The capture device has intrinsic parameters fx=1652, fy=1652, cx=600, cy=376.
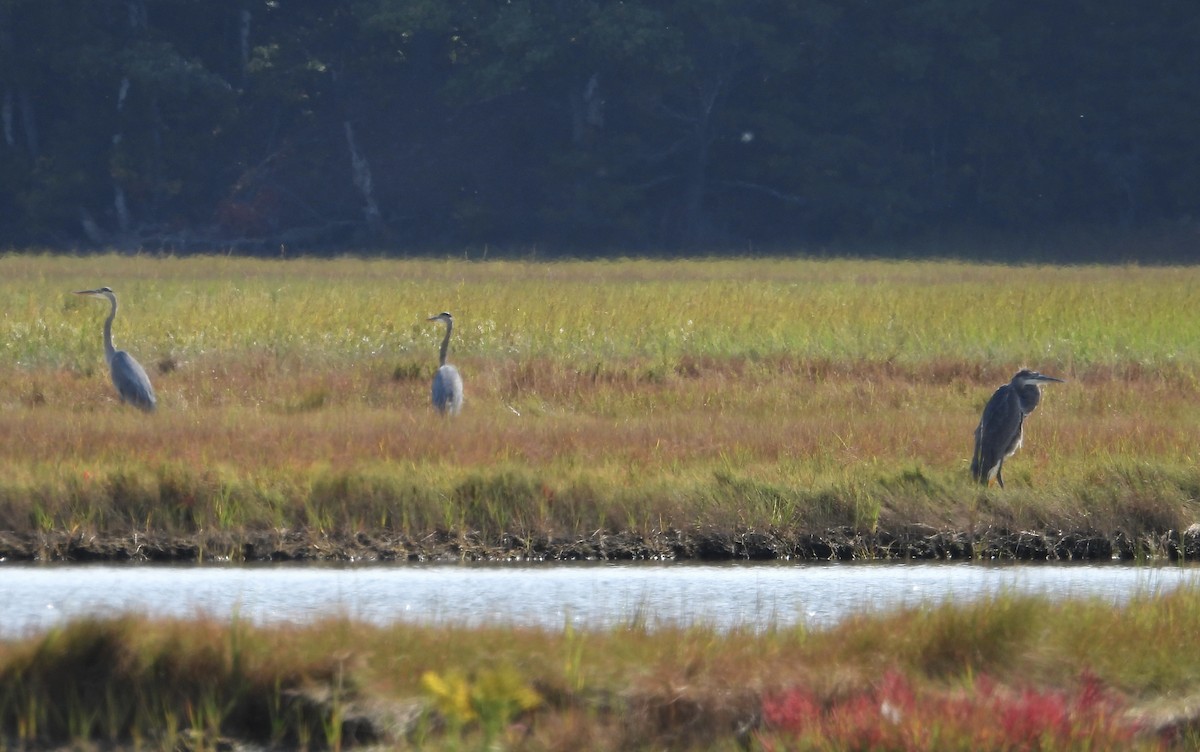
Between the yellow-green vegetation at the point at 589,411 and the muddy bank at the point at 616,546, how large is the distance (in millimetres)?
40

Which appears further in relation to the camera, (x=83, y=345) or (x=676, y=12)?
(x=676, y=12)

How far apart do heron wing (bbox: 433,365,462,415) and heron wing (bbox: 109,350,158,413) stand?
7.11 feet

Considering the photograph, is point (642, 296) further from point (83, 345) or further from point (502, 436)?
point (502, 436)

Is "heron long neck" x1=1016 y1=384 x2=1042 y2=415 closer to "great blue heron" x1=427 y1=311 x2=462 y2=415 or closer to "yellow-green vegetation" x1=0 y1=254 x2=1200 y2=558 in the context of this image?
"yellow-green vegetation" x1=0 y1=254 x2=1200 y2=558

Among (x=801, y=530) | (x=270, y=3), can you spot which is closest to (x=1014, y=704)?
(x=801, y=530)

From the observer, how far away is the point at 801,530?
912cm

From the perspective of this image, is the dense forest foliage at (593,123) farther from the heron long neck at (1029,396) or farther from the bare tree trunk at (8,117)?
the heron long neck at (1029,396)

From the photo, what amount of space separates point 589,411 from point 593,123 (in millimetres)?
30984

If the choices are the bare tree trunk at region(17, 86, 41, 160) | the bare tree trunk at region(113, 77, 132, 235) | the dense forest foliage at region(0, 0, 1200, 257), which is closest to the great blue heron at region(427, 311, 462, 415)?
the dense forest foliage at region(0, 0, 1200, 257)

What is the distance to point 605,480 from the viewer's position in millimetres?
9352

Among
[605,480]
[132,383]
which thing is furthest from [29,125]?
[605,480]

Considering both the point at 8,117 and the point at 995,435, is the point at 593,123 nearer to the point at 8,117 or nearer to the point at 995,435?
the point at 8,117

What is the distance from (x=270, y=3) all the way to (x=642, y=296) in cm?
2475

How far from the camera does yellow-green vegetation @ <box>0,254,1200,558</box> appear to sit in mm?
9070
